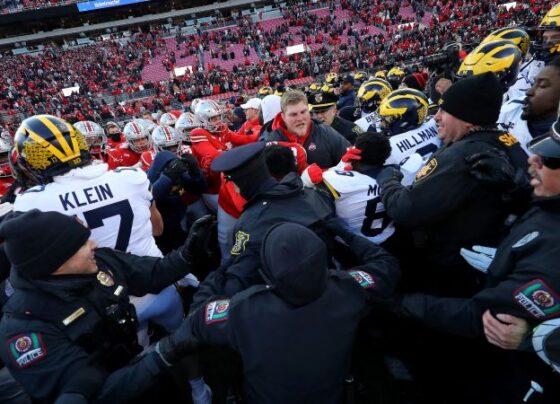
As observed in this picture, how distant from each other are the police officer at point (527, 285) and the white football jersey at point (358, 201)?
2.85 feet

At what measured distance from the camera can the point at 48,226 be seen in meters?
1.68

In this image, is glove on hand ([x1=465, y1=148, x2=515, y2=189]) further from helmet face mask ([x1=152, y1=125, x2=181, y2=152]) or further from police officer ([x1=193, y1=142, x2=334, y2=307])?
helmet face mask ([x1=152, y1=125, x2=181, y2=152])

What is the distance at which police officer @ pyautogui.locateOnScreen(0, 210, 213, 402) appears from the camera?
5.32 feet

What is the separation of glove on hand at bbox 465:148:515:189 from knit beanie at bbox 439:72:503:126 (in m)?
0.33

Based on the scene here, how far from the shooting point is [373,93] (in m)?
5.45

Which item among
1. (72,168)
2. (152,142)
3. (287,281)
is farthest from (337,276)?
(152,142)

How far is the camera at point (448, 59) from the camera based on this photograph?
502 centimetres

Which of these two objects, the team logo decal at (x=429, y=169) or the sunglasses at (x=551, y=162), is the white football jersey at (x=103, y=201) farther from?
the sunglasses at (x=551, y=162)

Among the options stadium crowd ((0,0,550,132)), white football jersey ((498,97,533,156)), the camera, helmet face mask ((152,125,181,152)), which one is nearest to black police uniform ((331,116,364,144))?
the camera

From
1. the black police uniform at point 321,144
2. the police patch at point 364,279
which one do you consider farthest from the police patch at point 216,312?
the black police uniform at point 321,144

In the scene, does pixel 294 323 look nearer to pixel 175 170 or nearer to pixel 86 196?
pixel 86 196

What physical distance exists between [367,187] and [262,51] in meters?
31.8

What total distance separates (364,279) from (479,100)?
134 cm

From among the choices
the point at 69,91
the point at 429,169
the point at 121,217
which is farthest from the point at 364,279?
the point at 69,91
